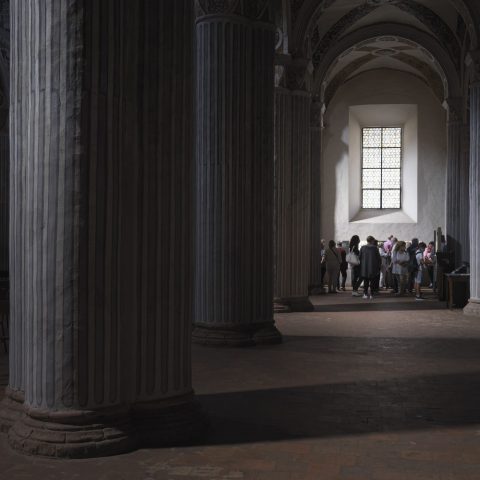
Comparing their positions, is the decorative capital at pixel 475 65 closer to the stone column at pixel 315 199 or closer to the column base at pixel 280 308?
the column base at pixel 280 308

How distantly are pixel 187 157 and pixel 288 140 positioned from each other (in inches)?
376

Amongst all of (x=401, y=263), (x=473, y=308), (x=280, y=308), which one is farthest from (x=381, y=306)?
(x=401, y=263)

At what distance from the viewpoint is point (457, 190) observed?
2223 cm

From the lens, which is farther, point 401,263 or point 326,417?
point 401,263

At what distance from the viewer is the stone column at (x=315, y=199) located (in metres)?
21.5

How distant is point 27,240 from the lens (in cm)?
514

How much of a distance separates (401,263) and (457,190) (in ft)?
10.5

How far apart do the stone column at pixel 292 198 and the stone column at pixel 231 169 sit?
15.6ft

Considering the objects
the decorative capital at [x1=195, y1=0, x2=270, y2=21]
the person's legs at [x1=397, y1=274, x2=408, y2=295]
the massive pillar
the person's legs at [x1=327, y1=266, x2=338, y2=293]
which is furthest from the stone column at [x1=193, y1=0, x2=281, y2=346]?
the person's legs at [x1=327, y1=266, x2=338, y2=293]

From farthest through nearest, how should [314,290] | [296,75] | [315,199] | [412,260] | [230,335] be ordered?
1. [315,199]
2. [412,260]
3. [314,290]
4. [296,75]
5. [230,335]

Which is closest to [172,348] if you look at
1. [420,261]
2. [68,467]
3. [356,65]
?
[68,467]

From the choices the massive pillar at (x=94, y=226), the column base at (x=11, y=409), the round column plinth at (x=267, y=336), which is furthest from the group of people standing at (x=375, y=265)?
the column base at (x=11, y=409)

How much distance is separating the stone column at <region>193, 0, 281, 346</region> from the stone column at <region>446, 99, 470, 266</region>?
1309 centimetres

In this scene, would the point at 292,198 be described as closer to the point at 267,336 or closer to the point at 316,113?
the point at 267,336
